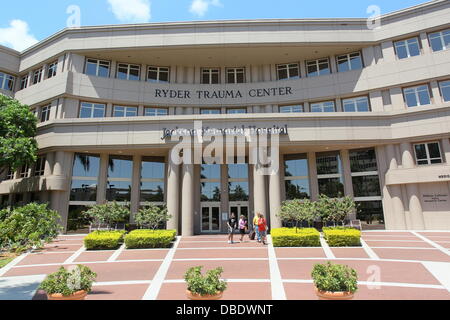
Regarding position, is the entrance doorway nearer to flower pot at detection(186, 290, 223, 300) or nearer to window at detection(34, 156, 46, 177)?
window at detection(34, 156, 46, 177)

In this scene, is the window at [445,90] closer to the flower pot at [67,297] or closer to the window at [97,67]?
the flower pot at [67,297]

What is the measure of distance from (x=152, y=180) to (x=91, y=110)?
28.7 ft

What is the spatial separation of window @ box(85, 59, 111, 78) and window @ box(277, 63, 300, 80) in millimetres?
17200

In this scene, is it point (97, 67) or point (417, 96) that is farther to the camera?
point (97, 67)

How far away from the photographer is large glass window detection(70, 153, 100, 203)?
80.1 ft

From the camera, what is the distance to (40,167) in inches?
1005

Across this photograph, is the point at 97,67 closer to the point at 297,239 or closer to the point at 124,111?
the point at 124,111

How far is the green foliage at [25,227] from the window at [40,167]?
906 inches

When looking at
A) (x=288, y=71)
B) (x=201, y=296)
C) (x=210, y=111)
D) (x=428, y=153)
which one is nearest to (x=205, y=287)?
(x=201, y=296)

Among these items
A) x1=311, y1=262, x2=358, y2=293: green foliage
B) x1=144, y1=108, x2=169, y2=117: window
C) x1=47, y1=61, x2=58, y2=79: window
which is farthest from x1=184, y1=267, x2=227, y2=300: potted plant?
x1=47, y1=61, x2=58, y2=79: window

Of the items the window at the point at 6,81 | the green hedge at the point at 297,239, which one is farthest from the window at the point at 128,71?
the green hedge at the point at 297,239

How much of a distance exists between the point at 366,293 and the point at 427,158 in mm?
19292

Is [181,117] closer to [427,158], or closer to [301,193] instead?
[301,193]

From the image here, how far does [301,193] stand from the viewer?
25.7 metres
